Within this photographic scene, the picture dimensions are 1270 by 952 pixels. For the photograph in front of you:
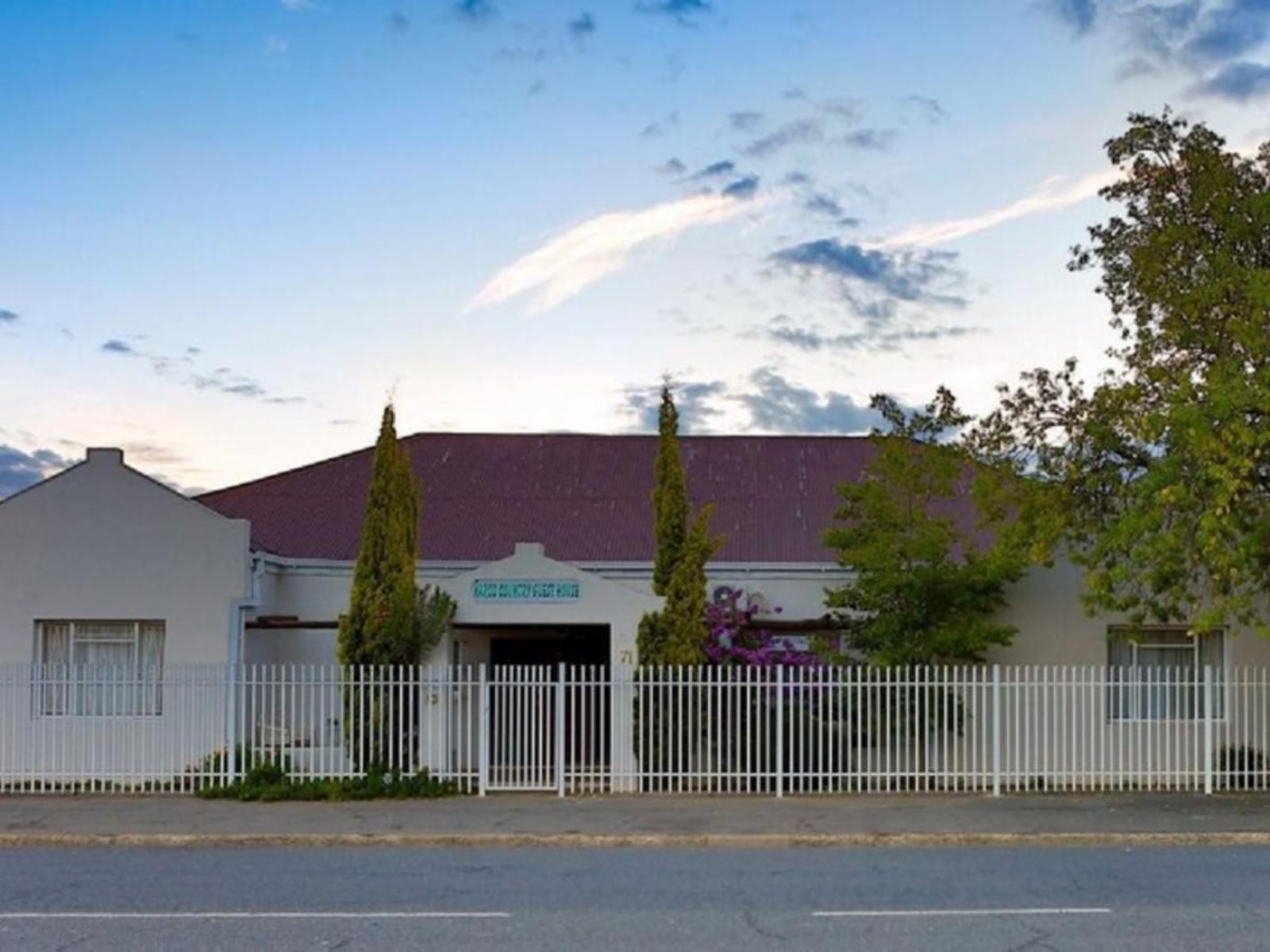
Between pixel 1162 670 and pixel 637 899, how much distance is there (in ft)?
45.2

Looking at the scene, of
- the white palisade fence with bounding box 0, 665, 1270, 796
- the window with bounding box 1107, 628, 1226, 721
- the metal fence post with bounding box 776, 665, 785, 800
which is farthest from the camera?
the window with bounding box 1107, 628, 1226, 721

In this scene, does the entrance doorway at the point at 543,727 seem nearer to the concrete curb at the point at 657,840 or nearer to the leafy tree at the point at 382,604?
the leafy tree at the point at 382,604

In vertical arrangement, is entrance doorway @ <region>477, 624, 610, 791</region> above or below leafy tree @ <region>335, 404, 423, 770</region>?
below

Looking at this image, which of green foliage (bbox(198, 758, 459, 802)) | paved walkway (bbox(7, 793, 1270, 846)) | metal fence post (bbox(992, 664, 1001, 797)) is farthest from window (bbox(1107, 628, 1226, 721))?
green foliage (bbox(198, 758, 459, 802))

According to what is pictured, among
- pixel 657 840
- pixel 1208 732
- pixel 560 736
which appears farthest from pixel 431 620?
pixel 1208 732

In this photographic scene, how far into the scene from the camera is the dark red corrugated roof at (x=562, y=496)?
91.4 feet

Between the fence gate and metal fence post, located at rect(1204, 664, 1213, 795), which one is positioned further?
metal fence post, located at rect(1204, 664, 1213, 795)

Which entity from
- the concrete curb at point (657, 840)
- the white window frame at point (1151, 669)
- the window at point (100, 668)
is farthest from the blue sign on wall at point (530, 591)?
the white window frame at point (1151, 669)

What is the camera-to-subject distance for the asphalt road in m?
10.4

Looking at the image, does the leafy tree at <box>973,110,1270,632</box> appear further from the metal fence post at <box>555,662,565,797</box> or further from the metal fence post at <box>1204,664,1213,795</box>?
the metal fence post at <box>555,662,565,797</box>

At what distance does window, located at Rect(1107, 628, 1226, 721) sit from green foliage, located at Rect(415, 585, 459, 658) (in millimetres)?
9490

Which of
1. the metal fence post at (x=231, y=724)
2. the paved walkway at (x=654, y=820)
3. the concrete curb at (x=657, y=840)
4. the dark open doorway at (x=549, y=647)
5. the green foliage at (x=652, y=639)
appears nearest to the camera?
the concrete curb at (x=657, y=840)

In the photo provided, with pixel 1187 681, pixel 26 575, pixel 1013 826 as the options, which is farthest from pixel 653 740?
pixel 26 575

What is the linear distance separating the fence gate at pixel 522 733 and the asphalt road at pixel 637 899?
14.6 ft
